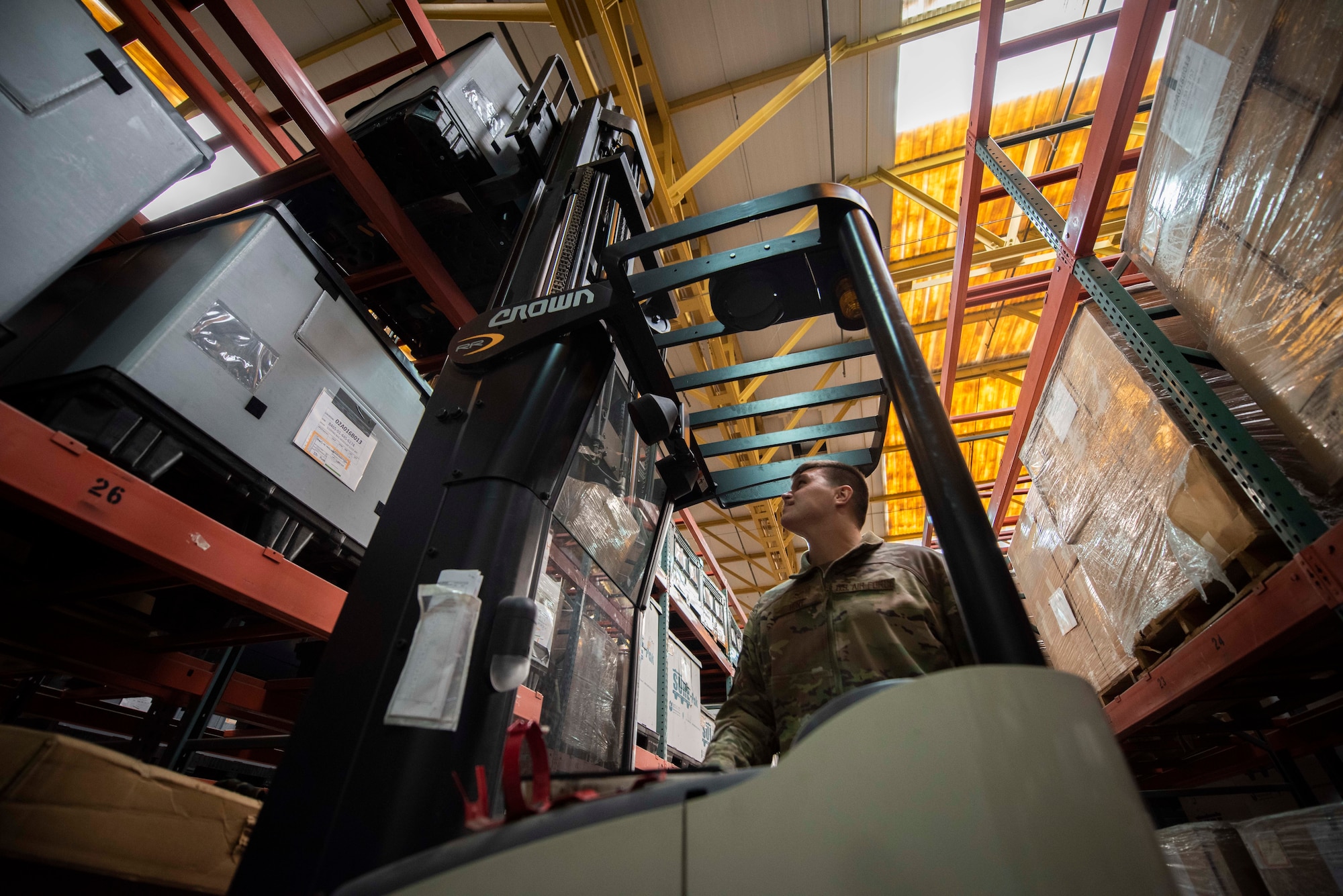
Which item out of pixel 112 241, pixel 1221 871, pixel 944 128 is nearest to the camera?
pixel 112 241

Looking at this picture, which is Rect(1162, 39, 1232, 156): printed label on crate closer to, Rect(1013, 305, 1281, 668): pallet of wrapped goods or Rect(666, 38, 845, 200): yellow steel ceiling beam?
Rect(1013, 305, 1281, 668): pallet of wrapped goods

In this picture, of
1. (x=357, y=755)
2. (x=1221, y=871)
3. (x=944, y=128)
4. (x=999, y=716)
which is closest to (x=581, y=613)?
(x=357, y=755)

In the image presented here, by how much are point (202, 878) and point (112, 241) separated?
238 cm

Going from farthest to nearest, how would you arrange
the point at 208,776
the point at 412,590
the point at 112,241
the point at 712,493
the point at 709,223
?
the point at 208,776 → the point at 112,241 → the point at 712,493 → the point at 709,223 → the point at 412,590

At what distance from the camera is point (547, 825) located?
2.22 feet

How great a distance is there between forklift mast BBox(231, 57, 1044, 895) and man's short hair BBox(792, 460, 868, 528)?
157 millimetres

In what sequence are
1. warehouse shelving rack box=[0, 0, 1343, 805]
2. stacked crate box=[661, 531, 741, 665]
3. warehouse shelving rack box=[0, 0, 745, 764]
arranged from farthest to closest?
stacked crate box=[661, 531, 741, 665] < warehouse shelving rack box=[0, 0, 1343, 805] < warehouse shelving rack box=[0, 0, 745, 764]

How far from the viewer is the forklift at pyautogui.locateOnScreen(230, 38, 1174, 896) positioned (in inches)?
20.9

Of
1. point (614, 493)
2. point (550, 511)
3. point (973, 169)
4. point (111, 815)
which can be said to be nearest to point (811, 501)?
point (614, 493)

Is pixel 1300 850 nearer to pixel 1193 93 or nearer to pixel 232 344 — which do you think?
pixel 1193 93

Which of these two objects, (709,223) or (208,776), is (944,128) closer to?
(709,223)

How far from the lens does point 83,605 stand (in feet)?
→ 6.50

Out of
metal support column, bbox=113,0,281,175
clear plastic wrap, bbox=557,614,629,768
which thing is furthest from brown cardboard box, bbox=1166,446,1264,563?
metal support column, bbox=113,0,281,175

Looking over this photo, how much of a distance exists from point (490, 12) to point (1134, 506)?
15.9 ft
